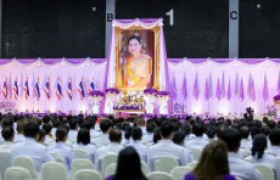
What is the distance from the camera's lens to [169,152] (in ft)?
20.1

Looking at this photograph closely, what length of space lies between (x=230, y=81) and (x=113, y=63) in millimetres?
5146

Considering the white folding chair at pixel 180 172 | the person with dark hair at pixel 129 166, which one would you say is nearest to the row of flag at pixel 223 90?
the white folding chair at pixel 180 172

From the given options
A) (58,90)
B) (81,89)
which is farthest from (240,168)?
(58,90)

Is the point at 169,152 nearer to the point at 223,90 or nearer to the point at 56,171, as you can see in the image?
the point at 56,171

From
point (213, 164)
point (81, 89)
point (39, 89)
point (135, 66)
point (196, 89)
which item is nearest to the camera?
point (213, 164)

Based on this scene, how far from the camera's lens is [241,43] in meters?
23.3

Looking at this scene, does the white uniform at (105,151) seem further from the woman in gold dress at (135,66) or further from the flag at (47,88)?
the flag at (47,88)

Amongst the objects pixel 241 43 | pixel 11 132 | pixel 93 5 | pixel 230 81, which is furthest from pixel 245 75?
pixel 11 132

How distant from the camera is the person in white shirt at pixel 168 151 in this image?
6051 mm

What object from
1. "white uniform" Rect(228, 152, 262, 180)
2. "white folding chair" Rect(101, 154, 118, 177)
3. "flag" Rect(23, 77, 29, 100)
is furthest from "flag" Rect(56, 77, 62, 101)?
"white uniform" Rect(228, 152, 262, 180)

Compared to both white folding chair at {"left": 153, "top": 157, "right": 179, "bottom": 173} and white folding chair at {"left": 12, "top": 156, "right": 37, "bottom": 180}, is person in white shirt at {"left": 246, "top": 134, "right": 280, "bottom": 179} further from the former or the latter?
white folding chair at {"left": 12, "top": 156, "right": 37, "bottom": 180}

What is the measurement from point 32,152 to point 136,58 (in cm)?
1502

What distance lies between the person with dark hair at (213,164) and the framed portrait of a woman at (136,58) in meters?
17.6

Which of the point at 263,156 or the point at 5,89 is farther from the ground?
the point at 5,89
